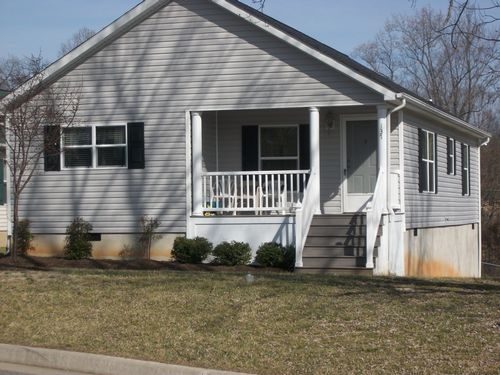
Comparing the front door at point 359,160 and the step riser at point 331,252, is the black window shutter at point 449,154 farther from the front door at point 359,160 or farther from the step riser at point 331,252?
the step riser at point 331,252

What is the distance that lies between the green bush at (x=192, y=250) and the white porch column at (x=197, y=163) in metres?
0.79

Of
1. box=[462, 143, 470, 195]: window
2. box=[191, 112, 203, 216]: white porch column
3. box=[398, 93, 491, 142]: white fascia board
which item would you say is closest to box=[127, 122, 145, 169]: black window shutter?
box=[191, 112, 203, 216]: white porch column

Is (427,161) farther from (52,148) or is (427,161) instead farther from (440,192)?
(52,148)

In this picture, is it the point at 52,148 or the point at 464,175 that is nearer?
the point at 52,148

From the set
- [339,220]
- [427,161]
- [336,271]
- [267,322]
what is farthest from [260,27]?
[267,322]

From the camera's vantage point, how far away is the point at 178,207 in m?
17.4

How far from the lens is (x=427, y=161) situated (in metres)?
19.6

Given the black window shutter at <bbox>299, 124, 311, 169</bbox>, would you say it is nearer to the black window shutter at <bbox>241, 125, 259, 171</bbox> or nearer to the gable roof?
the black window shutter at <bbox>241, 125, 259, 171</bbox>

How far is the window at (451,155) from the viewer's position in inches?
862

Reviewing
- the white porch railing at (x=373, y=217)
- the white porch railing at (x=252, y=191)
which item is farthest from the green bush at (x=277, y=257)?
the white porch railing at (x=373, y=217)

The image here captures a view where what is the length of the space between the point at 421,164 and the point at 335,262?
4.95 meters

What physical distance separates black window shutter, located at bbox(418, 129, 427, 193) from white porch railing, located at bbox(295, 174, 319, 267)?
3.73m

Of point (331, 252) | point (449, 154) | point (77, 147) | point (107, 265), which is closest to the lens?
point (331, 252)

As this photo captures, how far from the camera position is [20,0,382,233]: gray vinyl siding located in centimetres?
1697
